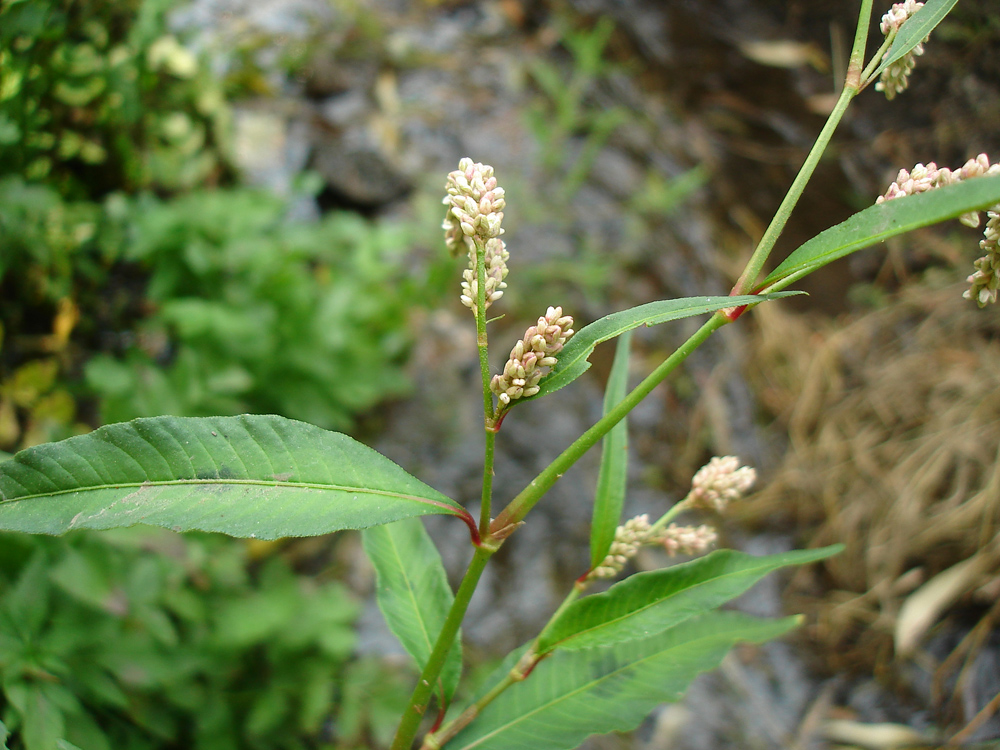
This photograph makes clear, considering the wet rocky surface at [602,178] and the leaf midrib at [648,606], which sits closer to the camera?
the leaf midrib at [648,606]

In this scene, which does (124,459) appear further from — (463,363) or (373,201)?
(373,201)

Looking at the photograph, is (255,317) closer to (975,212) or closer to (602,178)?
(975,212)

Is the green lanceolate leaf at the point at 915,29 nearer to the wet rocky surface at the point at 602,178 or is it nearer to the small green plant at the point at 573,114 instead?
the wet rocky surface at the point at 602,178

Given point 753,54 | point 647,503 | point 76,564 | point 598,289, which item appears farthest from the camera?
point 753,54

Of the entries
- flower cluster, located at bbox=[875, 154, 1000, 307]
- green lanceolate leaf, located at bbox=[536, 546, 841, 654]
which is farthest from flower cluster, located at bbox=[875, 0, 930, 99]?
green lanceolate leaf, located at bbox=[536, 546, 841, 654]

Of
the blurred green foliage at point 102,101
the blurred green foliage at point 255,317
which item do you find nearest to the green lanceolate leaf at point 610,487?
the blurred green foliage at point 255,317

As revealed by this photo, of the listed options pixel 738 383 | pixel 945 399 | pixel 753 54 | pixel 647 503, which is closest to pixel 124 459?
pixel 647 503
